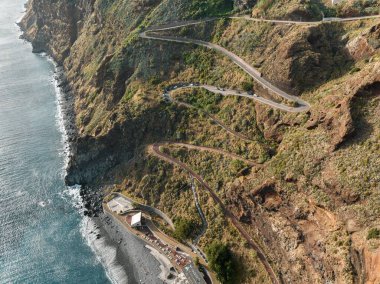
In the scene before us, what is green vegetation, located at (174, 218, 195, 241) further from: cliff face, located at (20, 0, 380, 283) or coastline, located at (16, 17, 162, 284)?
coastline, located at (16, 17, 162, 284)

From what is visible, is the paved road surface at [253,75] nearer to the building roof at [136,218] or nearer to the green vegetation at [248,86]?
the green vegetation at [248,86]

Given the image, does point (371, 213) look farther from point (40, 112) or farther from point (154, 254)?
point (40, 112)

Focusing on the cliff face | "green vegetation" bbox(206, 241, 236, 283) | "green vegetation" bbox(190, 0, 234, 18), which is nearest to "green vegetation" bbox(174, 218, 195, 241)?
the cliff face

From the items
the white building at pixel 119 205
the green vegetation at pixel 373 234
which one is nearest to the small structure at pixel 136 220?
the white building at pixel 119 205

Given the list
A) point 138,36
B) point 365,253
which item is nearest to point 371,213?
point 365,253

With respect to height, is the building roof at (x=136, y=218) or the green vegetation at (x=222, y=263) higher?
the green vegetation at (x=222, y=263)

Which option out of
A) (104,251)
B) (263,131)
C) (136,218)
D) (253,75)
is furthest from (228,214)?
(253,75)
